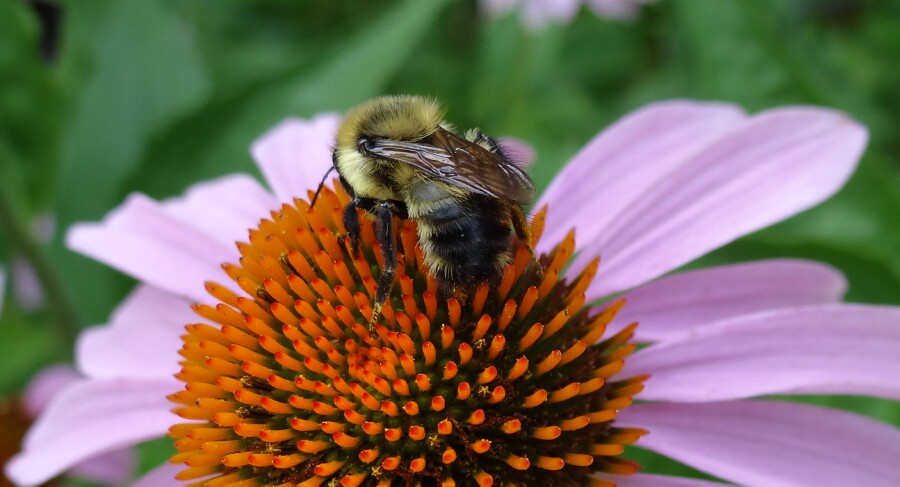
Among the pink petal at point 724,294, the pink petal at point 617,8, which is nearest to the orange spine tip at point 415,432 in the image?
the pink petal at point 724,294

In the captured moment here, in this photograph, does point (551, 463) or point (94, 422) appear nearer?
point (551, 463)

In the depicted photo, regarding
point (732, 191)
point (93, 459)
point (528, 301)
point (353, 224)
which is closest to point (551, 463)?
point (528, 301)

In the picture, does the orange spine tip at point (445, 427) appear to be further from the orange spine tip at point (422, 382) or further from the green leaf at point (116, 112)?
the green leaf at point (116, 112)

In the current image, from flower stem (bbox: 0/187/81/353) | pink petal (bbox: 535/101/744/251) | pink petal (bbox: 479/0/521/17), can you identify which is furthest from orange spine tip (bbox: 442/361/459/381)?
pink petal (bbox: 479/0/521/17)

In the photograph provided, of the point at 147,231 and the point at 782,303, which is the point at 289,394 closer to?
the point at 147,231

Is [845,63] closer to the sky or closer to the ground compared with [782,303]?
closer to the sky

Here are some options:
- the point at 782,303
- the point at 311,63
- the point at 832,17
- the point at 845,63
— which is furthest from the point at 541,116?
the point at 782,303

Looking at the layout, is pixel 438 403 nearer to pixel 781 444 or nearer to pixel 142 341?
pixel 781 444

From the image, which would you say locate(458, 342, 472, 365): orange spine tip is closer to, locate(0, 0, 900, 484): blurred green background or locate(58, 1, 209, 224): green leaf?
locate(0, 0, 900, 484): blurred green background
